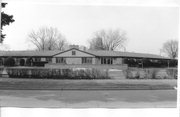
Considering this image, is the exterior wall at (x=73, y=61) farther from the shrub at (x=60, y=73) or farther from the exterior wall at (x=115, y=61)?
the shrub at (x=60, y=73)

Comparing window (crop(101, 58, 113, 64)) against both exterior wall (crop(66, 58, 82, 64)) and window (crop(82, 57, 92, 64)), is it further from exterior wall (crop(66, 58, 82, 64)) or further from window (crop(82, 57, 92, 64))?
exterior wall (crop(66, 58, 82, 64))

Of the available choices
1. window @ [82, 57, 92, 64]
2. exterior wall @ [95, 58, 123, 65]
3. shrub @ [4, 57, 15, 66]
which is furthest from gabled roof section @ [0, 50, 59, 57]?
exterior wall @ [95, 58, 123, 65]

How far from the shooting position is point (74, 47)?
48.5 feet

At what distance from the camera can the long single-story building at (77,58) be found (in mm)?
13430

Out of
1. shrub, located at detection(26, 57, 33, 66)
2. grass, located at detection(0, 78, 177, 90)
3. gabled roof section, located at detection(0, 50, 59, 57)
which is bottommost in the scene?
grass, located at detection(0, 78, 177, 90)

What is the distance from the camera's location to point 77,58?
14.8 m

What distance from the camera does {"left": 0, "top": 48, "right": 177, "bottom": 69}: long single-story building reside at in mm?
13430

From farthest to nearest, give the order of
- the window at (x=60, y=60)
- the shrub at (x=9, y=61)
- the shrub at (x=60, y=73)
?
the window at (x=60, y=60)
the shrub at (x=9, y=61)
the shrub at (x=60, y=73)

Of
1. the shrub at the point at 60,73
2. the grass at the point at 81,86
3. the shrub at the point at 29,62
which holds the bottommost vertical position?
the grass at the point at 81,86

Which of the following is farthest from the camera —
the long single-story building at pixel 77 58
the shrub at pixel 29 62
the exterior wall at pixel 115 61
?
the exterior wall at pixel 115 61

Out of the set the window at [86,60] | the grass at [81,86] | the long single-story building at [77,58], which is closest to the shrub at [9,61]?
the long single-story building at [77,58]

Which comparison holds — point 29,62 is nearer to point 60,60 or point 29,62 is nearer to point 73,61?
point 60,60

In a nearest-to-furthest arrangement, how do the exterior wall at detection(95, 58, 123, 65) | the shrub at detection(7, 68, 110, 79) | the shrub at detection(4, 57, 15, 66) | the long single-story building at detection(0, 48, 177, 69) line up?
the shrub at detection(7, 68, 110, 79) < the shrub at detection(4, 57, 15, 66) < the long single-story building at detection(0, 48, 177, 69) < the exterior wall at detection(95, 58, 123, 65)
